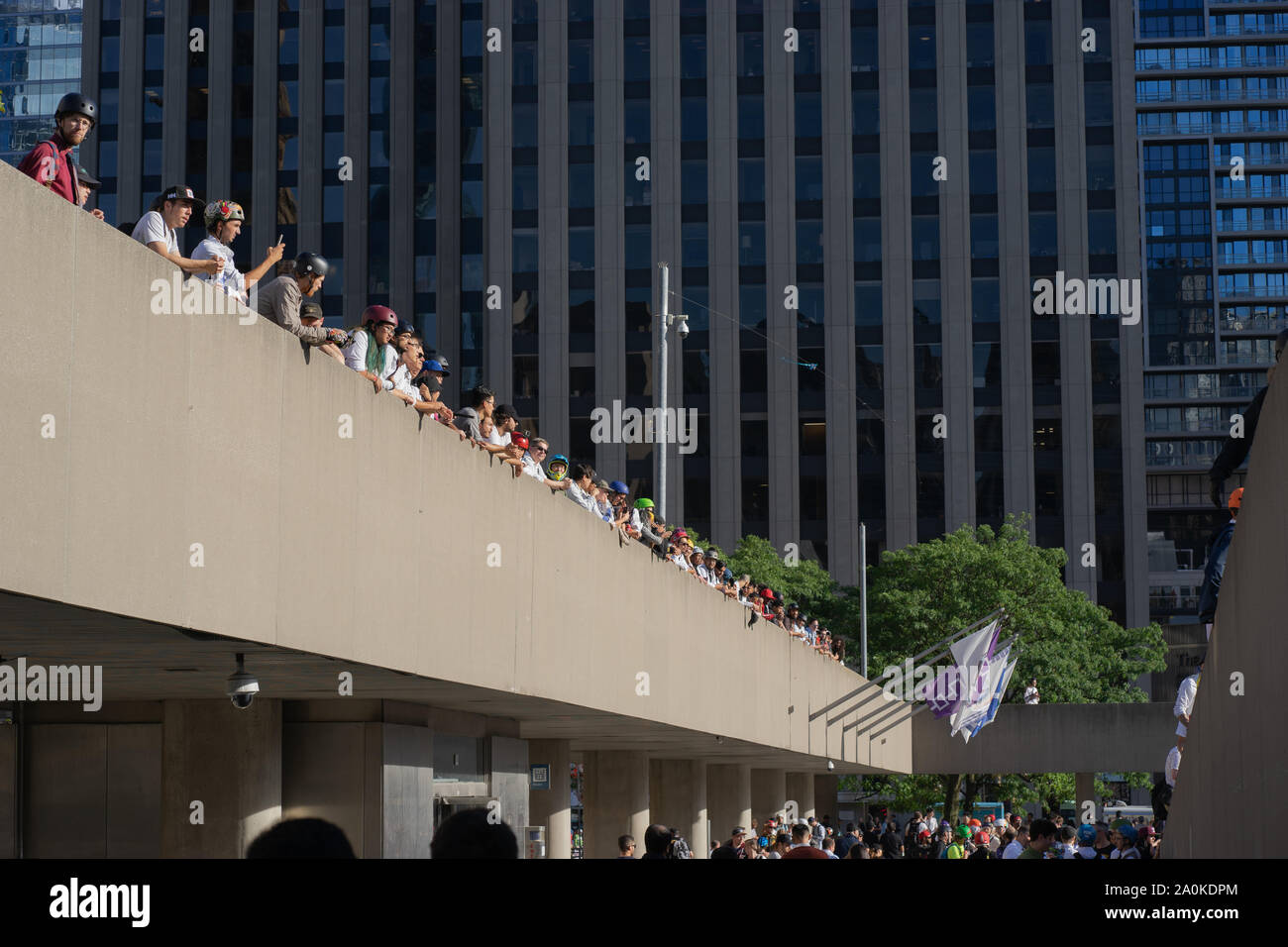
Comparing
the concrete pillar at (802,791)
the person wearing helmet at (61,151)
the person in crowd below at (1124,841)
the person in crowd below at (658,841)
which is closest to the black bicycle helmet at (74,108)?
the person wearing helmet at (61,151)

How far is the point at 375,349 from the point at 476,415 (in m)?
2.16

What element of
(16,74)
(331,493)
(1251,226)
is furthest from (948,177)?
(16,74)

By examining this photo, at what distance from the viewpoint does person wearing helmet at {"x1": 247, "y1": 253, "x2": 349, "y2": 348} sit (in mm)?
10789

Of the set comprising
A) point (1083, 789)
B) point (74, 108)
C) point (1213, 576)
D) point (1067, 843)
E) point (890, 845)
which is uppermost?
point (74, 108)

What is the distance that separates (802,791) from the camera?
54.6m

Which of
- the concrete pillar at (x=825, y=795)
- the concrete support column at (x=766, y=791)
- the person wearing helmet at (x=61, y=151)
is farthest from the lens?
the concrete pillar at (x=825, y=795)

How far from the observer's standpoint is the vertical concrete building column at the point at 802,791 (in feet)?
174

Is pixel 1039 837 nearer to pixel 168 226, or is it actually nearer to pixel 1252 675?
pixel 1252 675

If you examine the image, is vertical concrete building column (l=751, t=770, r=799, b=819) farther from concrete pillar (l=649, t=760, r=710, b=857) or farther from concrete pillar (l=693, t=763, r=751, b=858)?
concrete pillar (l=649, t=760, r=710, b=857)

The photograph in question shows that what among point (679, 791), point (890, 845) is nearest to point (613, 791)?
point (890, 845)

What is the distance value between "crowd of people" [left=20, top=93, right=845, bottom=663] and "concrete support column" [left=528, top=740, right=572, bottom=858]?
708 centimetres

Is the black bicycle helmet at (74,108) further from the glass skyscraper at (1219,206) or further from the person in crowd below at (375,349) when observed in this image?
the glass skyscraper at (1219,206)
